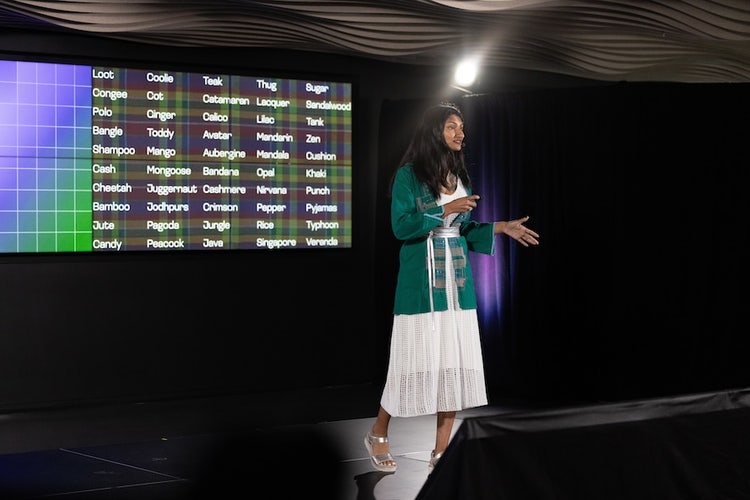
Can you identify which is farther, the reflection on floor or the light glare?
the light glare

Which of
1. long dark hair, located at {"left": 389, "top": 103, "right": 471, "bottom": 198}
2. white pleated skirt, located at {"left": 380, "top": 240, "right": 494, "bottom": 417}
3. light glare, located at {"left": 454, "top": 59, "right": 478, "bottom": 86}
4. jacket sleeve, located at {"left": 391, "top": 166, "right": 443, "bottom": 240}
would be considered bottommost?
white pleated skirt, located at {"left": 380, "top": 240, "right": 494, "bottom": 417}

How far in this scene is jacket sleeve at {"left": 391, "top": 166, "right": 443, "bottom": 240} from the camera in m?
4.48

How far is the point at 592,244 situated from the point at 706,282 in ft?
2.44

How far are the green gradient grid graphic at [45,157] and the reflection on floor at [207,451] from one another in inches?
43.3

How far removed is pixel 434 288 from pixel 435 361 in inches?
11.8

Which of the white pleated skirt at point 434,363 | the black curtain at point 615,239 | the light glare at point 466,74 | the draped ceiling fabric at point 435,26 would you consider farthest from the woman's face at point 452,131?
the light glare at point 466,74

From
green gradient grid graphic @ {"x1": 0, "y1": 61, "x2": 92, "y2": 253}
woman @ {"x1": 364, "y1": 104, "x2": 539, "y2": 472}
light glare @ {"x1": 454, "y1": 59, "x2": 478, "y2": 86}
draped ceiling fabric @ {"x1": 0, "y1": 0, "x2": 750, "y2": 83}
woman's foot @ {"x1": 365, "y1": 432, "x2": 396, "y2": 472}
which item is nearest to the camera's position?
woman @ {"x1": 364, "y1": 104, "x2": 539, "y2": 472}

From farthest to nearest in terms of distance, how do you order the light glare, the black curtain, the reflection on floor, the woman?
the light glare < the black curtain < the woman < the reflection on floor

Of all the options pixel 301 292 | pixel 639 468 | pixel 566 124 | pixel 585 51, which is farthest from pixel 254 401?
pixel 639 468

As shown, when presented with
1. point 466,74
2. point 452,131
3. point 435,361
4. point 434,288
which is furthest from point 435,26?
point 435,361

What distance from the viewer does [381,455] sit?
187 inches

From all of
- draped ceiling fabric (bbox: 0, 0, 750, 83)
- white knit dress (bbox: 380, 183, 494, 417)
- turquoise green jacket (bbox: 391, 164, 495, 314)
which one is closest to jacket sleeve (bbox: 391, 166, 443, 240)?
turquoise green jacket (bbox: 391, 164, 495, 314)

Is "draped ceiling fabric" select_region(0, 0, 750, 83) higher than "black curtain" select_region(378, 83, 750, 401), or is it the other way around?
"draped ceiling fabric" select_region(0, 0, 750, 83)

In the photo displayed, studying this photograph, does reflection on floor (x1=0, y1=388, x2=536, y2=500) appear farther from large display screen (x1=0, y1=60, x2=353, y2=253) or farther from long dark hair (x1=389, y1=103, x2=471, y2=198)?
long dark hair (x1=389, y1=103, x2=471, y2=198)
